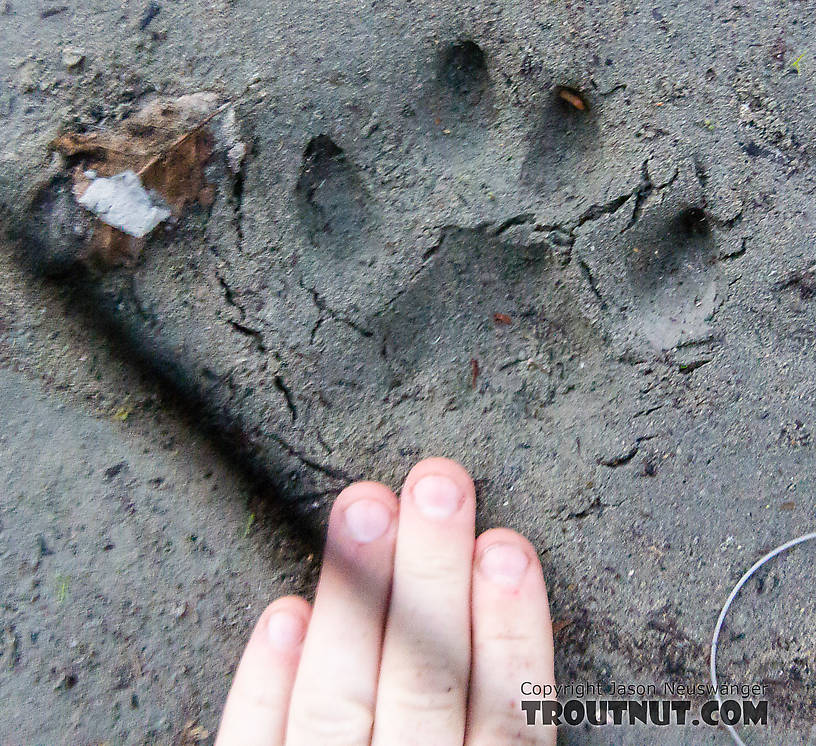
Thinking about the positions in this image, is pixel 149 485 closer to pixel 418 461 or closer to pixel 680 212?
pixel 418 461

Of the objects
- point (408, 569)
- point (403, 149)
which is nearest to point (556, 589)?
point (408, 569)

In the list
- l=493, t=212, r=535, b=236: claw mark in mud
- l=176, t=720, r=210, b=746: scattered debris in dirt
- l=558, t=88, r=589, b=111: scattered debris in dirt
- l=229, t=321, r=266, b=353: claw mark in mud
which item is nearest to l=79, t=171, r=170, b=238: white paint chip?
l=229, t=321, r=266, b=353: claw mark in mud

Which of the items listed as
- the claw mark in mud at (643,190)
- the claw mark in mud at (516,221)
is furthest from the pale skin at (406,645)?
the claw mark in mud at (643,190)

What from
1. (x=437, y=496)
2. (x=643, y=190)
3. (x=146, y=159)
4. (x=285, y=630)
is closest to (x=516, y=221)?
(x=643, y=190)

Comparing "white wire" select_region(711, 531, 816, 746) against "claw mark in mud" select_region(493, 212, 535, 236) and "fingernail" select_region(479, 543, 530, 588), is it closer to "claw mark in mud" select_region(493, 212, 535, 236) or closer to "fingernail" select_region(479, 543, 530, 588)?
"fingernail" select_region(479, 543, 530, 588)

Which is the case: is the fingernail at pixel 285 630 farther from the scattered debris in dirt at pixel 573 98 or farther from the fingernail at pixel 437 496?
the scattered debris in dirt at pixel 573 98
